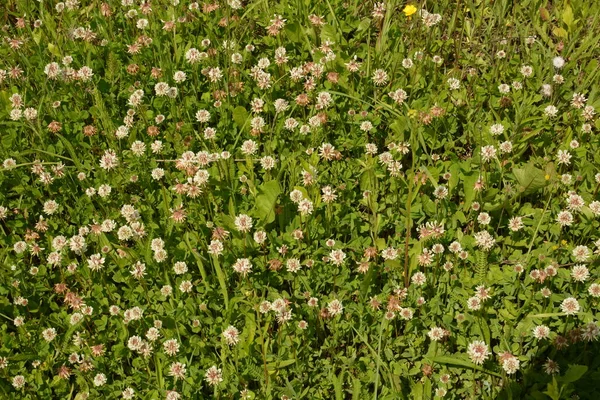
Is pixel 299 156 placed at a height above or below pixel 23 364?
above

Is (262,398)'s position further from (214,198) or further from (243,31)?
(243,31)

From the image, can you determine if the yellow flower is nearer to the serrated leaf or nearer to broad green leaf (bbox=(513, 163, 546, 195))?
broad green leaf (bbox=(513, 163, 546, 195))

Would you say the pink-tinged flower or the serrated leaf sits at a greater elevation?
the pink-tinged flower

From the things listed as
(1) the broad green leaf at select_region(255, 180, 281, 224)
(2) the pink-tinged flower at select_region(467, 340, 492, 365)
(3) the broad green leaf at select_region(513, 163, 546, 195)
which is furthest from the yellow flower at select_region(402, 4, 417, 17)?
(2) the pink-tinged flower at select_region(467, 340, 492, 365)

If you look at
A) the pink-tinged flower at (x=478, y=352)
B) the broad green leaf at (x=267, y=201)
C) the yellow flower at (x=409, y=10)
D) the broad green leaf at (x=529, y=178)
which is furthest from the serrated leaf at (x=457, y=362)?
the yellow flower at (x=409, y=10)

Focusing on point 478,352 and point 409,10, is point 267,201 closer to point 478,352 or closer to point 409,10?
point 478,352

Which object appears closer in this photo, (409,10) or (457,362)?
(457,362)

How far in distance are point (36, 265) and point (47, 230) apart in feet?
0.70

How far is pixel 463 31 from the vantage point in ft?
16.0

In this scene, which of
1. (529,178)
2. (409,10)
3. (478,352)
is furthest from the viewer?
(409,10)

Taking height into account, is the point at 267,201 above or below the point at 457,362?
above

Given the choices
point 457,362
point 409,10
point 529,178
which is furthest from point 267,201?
point 409,10

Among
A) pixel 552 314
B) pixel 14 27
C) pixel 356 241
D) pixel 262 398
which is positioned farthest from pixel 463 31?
pixel 14 27

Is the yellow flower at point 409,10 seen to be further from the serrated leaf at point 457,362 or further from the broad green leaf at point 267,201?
the serrated leaf at point 457,362
